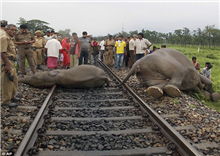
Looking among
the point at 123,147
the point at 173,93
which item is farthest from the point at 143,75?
the point at 123,147

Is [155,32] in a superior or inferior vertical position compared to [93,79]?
superior

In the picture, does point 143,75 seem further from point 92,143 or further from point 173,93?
point 92,143

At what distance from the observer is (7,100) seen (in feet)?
13.0

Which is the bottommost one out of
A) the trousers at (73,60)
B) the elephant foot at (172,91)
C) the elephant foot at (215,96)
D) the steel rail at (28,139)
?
the elephant foot at (215,96)

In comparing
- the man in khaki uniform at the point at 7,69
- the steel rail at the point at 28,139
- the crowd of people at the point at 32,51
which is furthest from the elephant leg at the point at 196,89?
the man in khaki uniform at the point at 7,69

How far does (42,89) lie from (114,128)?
313 cm

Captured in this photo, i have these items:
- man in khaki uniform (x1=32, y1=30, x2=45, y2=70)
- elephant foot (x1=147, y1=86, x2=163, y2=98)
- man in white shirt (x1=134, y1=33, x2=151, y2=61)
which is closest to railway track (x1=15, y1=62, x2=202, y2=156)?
elephant foot (x1=147, y1=86, x2=163, y2=98)

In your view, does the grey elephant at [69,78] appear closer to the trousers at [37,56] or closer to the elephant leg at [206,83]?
the elephant leg at [206,83]

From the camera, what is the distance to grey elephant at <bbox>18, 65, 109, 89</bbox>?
18.1ft

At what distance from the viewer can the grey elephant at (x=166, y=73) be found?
476 cm

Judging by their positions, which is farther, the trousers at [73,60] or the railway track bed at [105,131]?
the trousers at [73,60]

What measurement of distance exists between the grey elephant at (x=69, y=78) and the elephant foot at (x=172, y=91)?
1.99 meters

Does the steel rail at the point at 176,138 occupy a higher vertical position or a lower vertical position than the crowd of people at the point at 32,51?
lower

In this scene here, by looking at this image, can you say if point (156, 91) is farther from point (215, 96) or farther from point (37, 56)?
point (37, 56)
